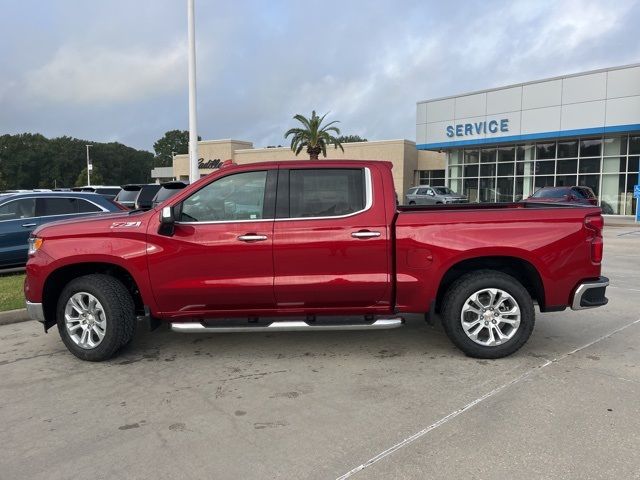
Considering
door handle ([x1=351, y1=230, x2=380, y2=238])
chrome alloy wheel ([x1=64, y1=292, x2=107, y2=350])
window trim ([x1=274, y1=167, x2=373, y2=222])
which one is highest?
window trim ([x1=274, y1=167, x2=373, y2=222])

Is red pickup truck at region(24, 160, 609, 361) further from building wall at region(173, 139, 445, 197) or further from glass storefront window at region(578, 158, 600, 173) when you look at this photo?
building wall at region(173, 139, 445, 197)

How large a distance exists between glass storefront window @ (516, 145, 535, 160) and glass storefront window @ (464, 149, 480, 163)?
282 cm

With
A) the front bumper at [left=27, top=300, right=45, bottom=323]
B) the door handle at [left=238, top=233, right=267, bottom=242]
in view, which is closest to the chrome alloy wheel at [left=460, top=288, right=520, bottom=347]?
the door handle at [left=238, top=233, right=267, bottom=242]

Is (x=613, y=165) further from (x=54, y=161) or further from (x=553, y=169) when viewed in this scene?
(x=54, y=161)

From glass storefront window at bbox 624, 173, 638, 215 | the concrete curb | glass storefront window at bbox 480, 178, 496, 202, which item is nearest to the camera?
the concrete curb

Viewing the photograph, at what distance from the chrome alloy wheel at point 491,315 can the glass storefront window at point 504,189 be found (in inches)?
1149

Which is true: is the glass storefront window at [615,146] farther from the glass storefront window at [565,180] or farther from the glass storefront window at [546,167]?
the glass storefront window at [546,167]

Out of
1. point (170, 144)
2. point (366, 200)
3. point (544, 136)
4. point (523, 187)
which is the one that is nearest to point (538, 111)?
point (544, 136)

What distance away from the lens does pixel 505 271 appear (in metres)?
5.24

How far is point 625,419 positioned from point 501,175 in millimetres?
31166

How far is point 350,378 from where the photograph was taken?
4.62 metres

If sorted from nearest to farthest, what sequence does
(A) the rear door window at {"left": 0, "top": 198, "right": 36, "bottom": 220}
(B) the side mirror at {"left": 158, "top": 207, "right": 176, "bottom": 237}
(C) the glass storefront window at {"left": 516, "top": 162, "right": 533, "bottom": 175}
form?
(B) the side mirror at {"left": 158, "top": 207, "right": 176, "bottom": 237}, (A) the rear door window at {"left": 0, "top": 198, "right": 36, "bottom": 220}, (C) the glass storefront window at {"left": 516, "top": 162, "right": 533, "bottom": 175}

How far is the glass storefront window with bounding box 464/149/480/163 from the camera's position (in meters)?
34.5

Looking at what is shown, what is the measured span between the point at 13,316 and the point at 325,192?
4595mm
